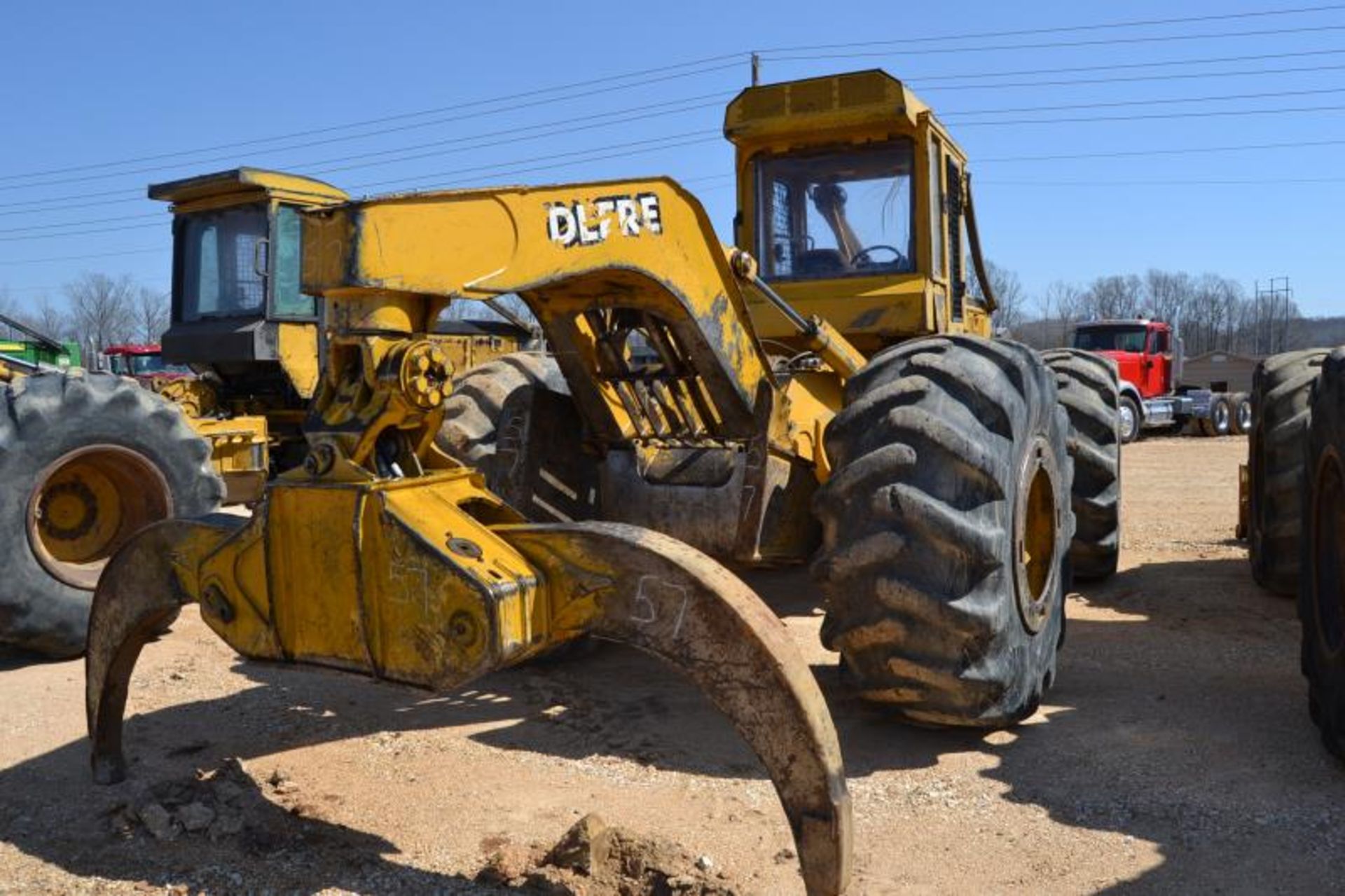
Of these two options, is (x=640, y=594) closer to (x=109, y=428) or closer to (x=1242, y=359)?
(x=109, y=428)

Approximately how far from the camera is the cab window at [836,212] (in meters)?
6.42

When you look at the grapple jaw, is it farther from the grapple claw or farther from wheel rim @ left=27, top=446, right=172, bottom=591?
wheel rim @ left=27, top=446, right=172, bottom=591

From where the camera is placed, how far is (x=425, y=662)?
313 centimetres

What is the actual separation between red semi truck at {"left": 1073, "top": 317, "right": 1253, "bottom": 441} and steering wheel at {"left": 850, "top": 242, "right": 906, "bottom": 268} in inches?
692

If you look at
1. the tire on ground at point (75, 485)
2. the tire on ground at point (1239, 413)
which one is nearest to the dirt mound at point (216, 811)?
the tire on ground at point (75, 485)

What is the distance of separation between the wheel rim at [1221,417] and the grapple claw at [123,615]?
2461 centimetres

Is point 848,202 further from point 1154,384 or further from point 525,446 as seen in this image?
point 1154,384

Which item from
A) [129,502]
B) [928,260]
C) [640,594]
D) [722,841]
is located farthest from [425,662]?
[129,502]

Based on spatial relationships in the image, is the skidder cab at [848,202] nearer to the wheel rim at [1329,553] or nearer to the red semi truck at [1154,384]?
the wheel rim at [1329,553]

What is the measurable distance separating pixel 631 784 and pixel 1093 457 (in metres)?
4.08

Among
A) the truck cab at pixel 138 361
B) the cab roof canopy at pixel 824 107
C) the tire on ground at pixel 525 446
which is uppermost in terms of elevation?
the cab roof canopy at pixel 824 107

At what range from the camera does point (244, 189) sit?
9.86 metres

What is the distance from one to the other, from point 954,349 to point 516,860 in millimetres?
2335

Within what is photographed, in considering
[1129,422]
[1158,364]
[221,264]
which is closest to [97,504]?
[221,264]
